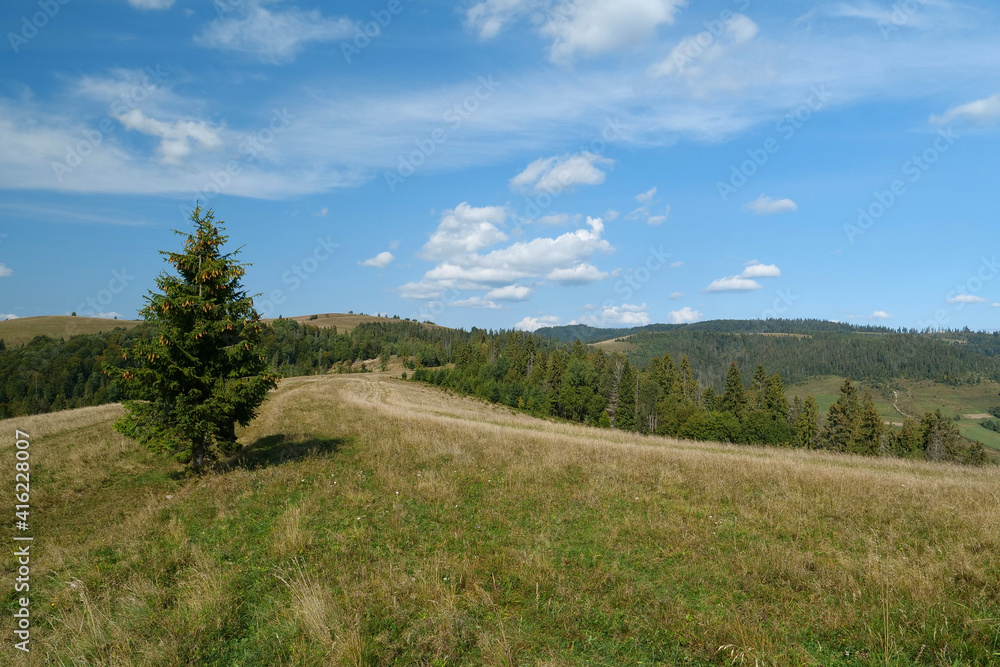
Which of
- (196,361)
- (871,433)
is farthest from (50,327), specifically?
(871,433)

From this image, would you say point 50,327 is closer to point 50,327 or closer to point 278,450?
point 50,327

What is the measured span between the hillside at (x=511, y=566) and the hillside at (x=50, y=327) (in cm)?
18594

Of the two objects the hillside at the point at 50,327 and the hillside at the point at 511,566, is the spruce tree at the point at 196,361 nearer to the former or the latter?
the hillside at the point at 511,566

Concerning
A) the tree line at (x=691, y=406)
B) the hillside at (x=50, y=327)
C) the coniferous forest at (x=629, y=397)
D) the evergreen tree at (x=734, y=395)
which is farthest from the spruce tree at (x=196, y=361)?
the hillside at (x=50, y=327)

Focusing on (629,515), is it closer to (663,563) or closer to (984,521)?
(663,563)

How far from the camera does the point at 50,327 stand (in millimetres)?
156500

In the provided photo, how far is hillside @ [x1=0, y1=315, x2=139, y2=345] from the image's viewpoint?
146 metres

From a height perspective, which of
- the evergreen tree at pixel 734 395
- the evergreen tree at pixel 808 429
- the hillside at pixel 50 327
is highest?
the hillside at pixel 50 327

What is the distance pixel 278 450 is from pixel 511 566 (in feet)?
37.6

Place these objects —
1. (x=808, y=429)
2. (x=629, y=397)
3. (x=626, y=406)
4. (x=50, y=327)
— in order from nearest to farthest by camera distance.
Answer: (x=808, y=429), (x=626, y=406), (x=629, y=397), (x=50, y=327)

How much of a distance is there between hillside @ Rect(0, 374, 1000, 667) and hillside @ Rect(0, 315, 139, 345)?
18594 centimetres

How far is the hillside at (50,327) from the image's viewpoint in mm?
145750

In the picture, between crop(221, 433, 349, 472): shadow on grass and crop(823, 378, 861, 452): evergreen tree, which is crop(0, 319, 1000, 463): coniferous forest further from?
crop(221, 433, 349, 472): shadow on grass

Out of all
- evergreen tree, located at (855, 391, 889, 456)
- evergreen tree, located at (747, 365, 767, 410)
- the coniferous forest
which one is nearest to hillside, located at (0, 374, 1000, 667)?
the coniferous forest
